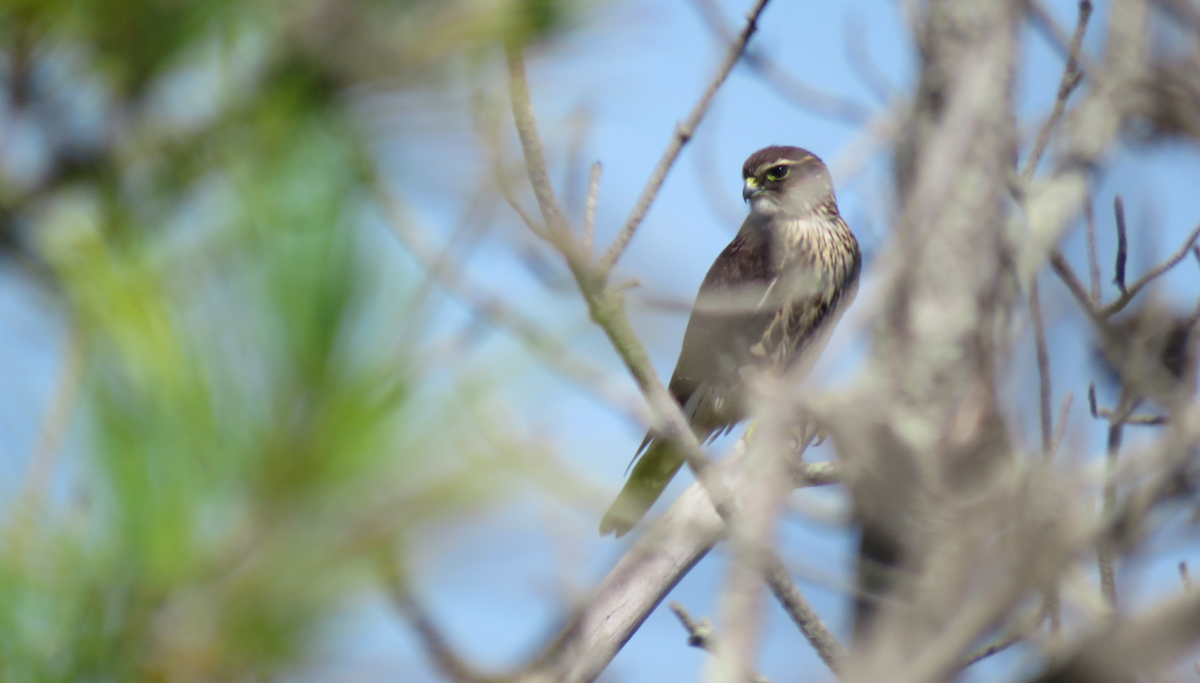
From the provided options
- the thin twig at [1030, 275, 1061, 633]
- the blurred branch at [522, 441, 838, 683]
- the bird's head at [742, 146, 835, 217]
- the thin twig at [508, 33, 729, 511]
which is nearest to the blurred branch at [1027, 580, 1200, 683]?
the thin twig at [1030, 275, 1061, 633]

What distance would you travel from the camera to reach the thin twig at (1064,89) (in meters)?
1.72

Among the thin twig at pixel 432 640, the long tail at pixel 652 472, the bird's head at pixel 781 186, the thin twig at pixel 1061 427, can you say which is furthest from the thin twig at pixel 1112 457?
the bird's head at pixel 781 186

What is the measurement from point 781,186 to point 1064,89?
2400mm

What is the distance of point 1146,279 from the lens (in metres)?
1.77

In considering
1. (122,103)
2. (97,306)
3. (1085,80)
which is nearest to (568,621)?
(97,306)

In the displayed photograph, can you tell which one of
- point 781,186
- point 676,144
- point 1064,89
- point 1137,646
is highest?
point 781,186

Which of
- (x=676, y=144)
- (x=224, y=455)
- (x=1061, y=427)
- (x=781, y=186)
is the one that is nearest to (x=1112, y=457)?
(x=1061, y=427)

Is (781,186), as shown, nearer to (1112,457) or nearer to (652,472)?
(652,472)

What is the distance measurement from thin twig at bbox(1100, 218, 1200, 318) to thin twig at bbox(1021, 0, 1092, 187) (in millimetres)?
249

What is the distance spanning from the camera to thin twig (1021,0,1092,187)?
172 cm

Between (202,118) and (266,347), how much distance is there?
0.65 m

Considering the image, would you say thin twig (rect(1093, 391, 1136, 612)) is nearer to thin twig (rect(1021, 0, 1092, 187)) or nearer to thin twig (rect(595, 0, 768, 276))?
thin twig (rect(1021, 0, 1092, 187))

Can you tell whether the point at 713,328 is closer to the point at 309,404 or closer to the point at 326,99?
the point at 326,99

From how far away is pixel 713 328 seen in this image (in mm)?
3936
